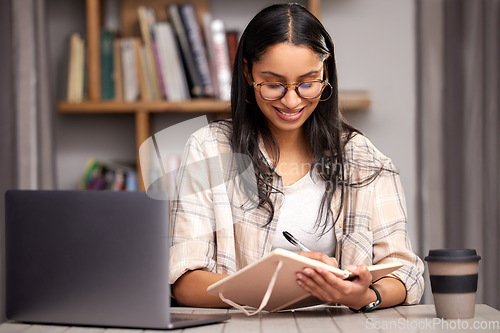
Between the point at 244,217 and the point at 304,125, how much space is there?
0.28 m

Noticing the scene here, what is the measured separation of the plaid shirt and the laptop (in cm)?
38

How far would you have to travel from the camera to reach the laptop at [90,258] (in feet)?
2.94

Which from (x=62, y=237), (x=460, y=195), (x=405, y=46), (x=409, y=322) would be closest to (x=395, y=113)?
(x=405, y=46)

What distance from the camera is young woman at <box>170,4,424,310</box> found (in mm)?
1319

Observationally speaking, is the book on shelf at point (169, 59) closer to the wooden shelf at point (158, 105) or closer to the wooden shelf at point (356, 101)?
the wooden shelf at point (158, 105)

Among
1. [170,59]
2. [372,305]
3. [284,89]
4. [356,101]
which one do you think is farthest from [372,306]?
[170,59]

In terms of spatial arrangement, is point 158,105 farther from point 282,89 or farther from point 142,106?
point 282,89

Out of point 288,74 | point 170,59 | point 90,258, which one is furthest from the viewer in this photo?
point 170,59

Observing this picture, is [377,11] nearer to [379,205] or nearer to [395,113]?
[395,113]

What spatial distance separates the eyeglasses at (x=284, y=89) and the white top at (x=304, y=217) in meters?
0.24

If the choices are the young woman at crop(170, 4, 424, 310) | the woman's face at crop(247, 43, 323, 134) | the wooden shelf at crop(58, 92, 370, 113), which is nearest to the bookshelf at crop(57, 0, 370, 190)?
the wooden shelf at crop(58, 92, 370, 113)

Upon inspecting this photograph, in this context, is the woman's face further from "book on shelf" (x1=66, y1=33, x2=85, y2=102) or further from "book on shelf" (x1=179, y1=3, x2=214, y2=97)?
"book on shelf" (x1=66, y1=33, x2=85, y2=102)

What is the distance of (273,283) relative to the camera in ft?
3.17

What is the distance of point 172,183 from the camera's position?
5.08ft
